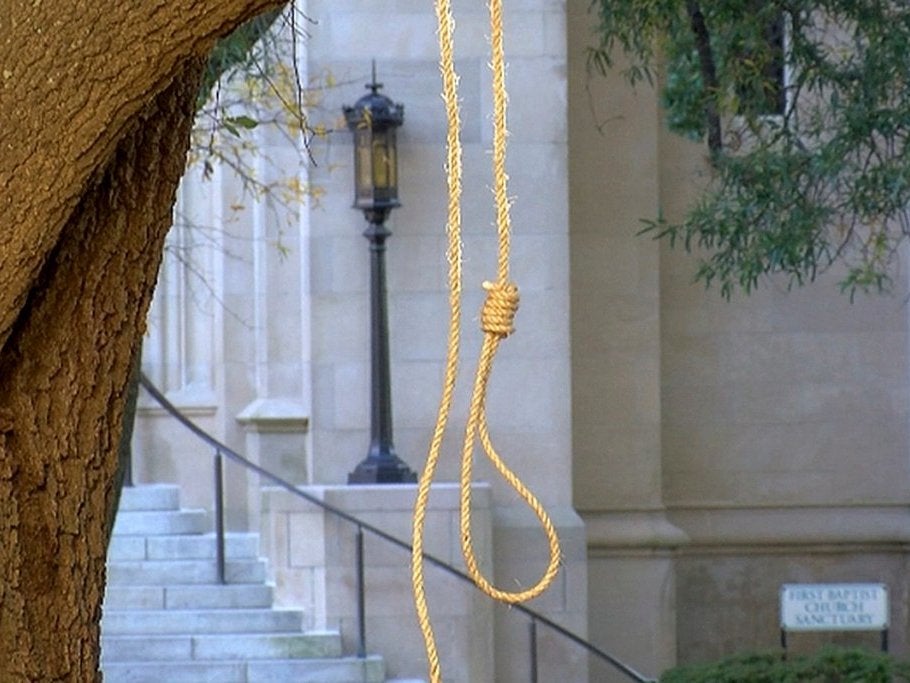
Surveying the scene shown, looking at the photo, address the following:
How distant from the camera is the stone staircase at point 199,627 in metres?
11.4

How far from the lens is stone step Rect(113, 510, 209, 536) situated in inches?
537

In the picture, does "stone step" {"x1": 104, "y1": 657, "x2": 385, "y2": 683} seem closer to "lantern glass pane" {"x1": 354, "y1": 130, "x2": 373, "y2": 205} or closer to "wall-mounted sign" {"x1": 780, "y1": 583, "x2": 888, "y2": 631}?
"wall-mounted sign" {"x1": 780, "y1": 583, "x2": 888, "y2": 631}

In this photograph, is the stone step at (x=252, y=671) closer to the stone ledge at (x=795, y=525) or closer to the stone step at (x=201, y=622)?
the stone step at (x=201, y=622)

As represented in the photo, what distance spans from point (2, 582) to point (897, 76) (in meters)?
6.70

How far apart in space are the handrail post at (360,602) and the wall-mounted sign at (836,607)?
239 cm

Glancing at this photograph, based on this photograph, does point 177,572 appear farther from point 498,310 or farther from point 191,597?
point 498,310

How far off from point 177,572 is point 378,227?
Answer: 7.56 ft

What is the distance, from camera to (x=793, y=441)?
15812 millimetres

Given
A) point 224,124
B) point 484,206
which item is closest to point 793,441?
point 484,206

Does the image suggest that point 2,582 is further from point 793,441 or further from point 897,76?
point 793,441

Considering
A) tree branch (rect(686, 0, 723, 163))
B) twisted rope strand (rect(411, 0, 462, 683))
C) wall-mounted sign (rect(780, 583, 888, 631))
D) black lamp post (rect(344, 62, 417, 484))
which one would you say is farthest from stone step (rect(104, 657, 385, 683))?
twisted rope strand (rect(411, 0, 462, 683))

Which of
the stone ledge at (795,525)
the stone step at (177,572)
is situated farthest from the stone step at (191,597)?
the stone ledge at (795,525)

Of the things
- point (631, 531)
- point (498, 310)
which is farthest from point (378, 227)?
point (498, 310)

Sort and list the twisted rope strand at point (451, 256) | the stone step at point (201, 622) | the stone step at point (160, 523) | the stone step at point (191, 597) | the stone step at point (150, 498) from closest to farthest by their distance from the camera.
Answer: the twisted rope strand at point (451, 256) → the stone step at point (201, 622) → the stone step at point (191, 597) → the stone step at point (160, 523) → the stone step at point (150, 498)
